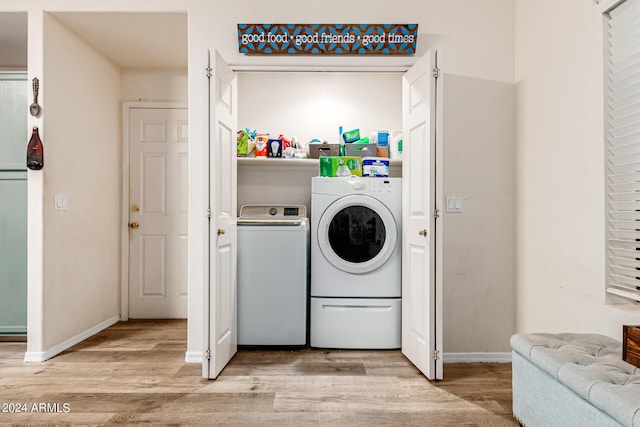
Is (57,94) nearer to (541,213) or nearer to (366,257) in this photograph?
(366,257)

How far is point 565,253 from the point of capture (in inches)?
93.4

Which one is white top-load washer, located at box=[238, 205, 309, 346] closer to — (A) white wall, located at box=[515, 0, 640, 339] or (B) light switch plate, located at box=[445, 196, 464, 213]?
(B) light switch plate, located at box=[445, 196, 464, 213]

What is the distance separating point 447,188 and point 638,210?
120 cm

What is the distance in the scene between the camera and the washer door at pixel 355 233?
10.6 feet

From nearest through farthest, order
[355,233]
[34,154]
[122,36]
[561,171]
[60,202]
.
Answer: [561,171] → [34,154] → [60,202] → [355,233] → [122,36]

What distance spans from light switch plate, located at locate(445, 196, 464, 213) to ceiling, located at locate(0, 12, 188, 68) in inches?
87.7

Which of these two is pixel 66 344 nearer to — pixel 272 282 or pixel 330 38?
pixel 272 282

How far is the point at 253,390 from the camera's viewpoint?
Result: 245cm

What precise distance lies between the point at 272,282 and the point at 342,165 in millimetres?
1051

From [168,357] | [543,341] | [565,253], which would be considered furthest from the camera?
[168,357]

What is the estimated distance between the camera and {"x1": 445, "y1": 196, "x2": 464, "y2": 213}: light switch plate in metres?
2.97

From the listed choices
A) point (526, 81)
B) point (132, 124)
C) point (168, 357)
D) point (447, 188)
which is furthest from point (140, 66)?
point (526, 81)

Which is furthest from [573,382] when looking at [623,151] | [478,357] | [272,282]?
[272,282]

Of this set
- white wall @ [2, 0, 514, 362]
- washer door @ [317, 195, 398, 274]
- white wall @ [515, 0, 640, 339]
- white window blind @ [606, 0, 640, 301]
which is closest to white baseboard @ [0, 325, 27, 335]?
white wall @ [2, 0, 514, 362]
